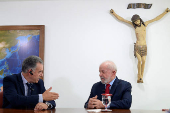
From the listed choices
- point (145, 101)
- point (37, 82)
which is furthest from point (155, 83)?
point (37, 82)

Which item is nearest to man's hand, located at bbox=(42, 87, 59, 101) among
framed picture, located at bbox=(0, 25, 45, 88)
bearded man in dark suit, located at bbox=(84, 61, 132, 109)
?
bearded man in dark suit, located at bbox=(84, 61, 132, 109)

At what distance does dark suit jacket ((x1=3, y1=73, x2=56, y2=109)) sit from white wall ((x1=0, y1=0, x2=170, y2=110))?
1963mm

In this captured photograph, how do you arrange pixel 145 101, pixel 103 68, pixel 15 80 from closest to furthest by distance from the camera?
pixel 15 80 < pixel 103 68 < pixel 145 101

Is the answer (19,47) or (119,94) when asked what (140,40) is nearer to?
(119,94)

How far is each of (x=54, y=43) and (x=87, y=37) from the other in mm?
717

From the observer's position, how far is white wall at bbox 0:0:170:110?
4848 mm

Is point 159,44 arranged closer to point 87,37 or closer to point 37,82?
point 87,37

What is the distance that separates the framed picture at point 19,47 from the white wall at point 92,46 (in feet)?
0.49

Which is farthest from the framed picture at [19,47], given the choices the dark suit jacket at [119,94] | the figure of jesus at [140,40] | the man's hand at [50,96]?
the man's hand at [50,96]

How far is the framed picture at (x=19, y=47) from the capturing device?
4996 millimetres

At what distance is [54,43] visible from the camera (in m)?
5.04

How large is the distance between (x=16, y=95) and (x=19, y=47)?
8.18 ft

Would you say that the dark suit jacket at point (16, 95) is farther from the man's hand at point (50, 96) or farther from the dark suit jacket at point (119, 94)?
the dark suit jacket at point (119, 94)

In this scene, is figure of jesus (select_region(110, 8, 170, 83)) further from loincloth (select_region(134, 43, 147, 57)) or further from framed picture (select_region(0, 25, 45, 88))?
framed picture (select_region(0, 25, 45, 88))
